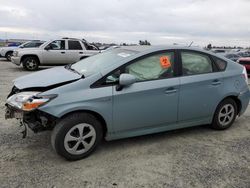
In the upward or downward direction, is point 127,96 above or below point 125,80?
below

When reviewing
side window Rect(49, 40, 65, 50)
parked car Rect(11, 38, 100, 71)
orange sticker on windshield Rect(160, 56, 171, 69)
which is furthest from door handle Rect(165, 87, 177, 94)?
side window Rect(49, 40, 65, 50)

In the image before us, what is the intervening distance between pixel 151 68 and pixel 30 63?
10.5 metres

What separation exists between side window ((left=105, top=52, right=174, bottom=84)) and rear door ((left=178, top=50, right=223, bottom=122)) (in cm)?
23

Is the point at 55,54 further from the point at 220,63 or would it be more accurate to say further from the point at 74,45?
the point at 220,63

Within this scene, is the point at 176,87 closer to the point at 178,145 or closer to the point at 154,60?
the point at 154,60

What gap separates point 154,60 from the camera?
3979 millimetres

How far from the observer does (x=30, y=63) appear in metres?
13.1

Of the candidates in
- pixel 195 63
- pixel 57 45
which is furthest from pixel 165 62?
pixel 57 45

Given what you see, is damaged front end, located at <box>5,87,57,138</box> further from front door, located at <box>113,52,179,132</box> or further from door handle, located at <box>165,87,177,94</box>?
door handle, located at <box>165,87,177,94</box>

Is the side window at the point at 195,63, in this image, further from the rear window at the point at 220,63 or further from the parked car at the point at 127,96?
the rear window at the point at 220,63

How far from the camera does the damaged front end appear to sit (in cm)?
324

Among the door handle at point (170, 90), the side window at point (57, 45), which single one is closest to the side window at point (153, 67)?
the door handle at point (170, 90)

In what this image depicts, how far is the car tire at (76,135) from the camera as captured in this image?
3.30 m

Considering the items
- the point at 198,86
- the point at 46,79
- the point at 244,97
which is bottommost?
the point at 244,97
